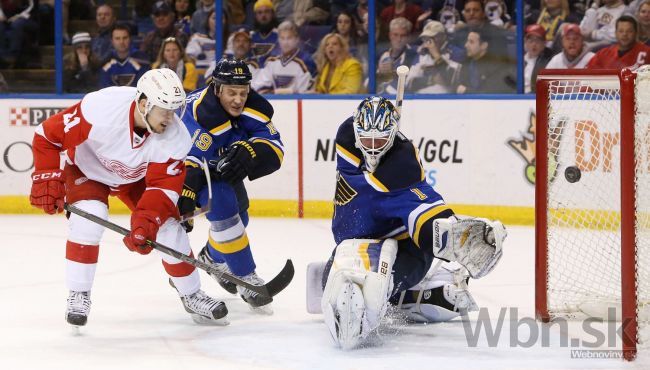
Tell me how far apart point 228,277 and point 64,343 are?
62 centimetres

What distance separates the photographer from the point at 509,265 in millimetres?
5352

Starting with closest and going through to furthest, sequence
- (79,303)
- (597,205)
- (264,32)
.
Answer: (79,303) < (597,205) < (264,32)

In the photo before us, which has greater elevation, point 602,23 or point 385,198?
point 602,23

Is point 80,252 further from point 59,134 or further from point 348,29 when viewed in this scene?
point 348,29

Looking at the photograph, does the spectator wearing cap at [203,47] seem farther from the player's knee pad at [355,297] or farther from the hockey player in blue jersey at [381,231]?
the player's knee pad at [355,297]

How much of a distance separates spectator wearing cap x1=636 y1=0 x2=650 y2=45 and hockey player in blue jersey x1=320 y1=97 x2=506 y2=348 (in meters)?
2.84

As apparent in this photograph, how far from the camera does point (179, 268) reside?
4.07 metres

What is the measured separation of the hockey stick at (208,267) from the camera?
3898 mm

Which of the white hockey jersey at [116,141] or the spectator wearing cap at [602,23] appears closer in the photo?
the white hockey jersey at [116,141]

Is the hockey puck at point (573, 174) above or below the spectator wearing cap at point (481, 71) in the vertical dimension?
below

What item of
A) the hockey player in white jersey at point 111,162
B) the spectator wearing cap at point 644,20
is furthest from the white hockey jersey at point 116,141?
the spectator wearing cap at point 644,20

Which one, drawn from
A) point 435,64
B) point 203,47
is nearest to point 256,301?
point 435,64

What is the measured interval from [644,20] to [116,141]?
135 inches

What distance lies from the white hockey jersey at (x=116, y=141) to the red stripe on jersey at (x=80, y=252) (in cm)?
28
